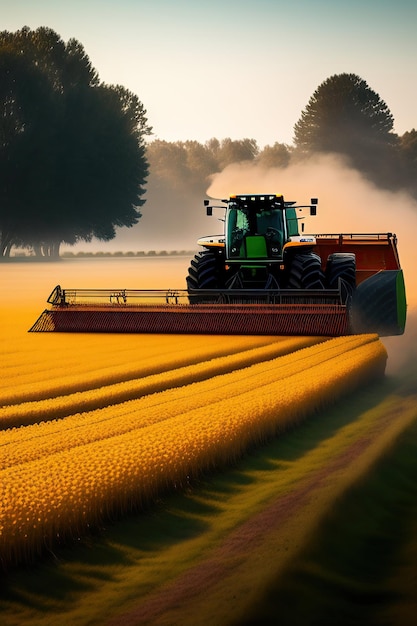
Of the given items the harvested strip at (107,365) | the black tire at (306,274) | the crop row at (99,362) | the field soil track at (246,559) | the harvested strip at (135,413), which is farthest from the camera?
the black tire at (306,274)

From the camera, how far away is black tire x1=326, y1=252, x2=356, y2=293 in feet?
66.9

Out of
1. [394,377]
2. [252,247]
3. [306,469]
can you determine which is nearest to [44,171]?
[252,247]

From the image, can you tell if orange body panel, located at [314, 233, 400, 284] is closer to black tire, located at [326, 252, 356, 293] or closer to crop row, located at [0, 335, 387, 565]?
black tire, located at [326, 252, 356, 293]

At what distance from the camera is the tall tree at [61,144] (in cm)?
7156

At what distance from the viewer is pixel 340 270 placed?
67.3 ft

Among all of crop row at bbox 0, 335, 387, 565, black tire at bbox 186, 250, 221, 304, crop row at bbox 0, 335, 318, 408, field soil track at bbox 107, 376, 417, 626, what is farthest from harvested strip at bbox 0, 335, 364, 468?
black tire at bbox 186, 250, 221, 304

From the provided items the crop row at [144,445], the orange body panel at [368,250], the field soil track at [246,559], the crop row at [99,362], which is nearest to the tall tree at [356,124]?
the orange body panel at [368,250]

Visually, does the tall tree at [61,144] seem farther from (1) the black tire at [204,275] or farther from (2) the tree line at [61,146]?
(1) the black tire at [204,275]

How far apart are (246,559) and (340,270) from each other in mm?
13930

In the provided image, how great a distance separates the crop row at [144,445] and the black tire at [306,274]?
5431mm

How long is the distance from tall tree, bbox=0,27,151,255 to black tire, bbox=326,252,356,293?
2126 inches

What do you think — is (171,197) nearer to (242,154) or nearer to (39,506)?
(242,154)

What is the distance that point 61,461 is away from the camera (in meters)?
8.34

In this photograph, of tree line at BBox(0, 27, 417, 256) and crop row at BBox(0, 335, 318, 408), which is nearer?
crop row at BBox(0, 335, 318, 408)
